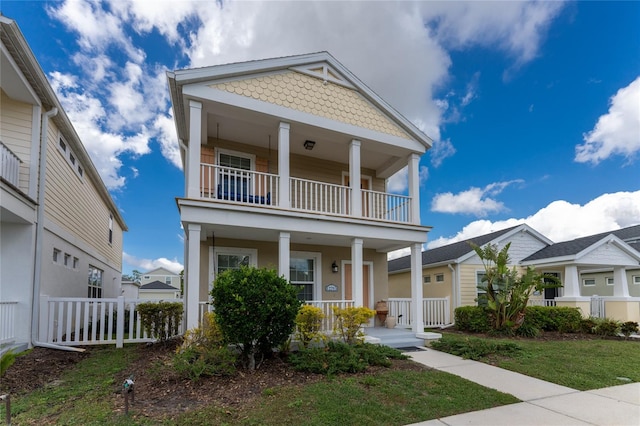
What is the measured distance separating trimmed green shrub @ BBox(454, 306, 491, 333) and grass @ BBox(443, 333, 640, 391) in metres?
1.91

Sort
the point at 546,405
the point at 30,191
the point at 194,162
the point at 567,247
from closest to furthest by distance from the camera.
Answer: the point at 546,405 < the point at 194,162 < the point at 30,191 < the point at 567,247

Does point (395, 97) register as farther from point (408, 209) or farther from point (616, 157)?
point (616, 157)

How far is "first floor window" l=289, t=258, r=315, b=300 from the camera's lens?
1044 cm

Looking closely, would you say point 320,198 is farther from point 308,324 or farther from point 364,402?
point 364,402

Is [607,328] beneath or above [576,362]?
beneath

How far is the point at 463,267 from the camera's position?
1455 cm

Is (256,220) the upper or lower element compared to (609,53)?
lower

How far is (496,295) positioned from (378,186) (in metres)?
5.46

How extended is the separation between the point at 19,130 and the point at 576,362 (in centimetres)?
1344

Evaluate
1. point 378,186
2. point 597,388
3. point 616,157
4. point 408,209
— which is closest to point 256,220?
point 408,209

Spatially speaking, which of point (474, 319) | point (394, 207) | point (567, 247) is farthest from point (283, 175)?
point (567, 247)

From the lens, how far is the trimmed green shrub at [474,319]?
11.6 metres

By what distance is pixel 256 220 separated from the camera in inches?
313

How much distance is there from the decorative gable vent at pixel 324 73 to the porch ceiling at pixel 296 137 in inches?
61.5
